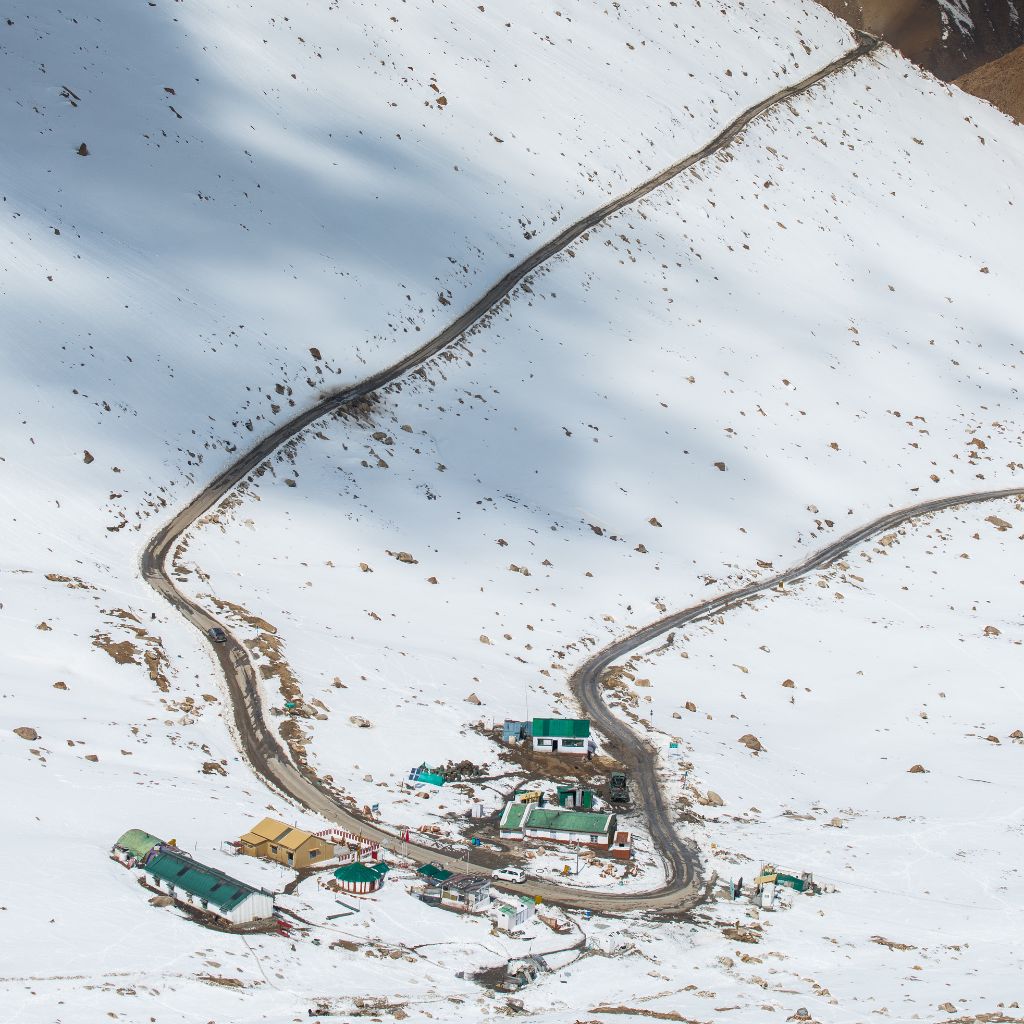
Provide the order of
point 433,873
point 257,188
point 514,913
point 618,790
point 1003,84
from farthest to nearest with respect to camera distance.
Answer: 1. point 1003,84
2. point 257,188
3. point 618,790
4. point 433,873
5. point 514,913

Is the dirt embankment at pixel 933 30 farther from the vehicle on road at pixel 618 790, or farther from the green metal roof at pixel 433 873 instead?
the green metal roof at pixel 433 873

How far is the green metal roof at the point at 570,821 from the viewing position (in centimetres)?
4670

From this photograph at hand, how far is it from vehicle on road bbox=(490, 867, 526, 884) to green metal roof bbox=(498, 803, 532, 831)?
10.9 feet

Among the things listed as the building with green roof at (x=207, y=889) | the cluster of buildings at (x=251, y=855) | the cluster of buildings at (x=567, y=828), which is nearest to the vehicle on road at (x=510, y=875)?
the cluster of buildings at (x=567, y=828)

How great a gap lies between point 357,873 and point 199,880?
478 cm

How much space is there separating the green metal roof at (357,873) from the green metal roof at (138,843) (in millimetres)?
4712

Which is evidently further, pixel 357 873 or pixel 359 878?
pixel 357 873

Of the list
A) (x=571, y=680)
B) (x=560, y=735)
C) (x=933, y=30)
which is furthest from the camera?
(x=933, y=30)

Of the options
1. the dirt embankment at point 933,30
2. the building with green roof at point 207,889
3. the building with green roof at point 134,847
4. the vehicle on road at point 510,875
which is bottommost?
the building with green roof at point 207,889

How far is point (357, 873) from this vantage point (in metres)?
40.5

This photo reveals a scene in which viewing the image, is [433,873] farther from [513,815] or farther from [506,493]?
[506,493]

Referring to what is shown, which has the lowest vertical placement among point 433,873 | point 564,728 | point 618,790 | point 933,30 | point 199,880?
point 199,880

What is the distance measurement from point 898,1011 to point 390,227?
6334cm

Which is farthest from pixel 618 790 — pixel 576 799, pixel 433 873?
pixel 433 873
